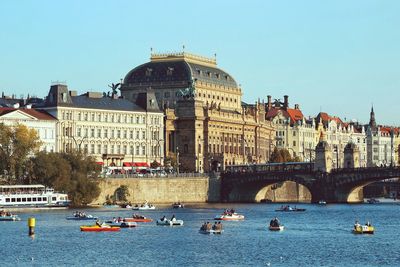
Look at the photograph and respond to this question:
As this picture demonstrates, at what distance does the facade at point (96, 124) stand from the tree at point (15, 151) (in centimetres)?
2483

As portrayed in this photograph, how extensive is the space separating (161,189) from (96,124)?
17305 mm

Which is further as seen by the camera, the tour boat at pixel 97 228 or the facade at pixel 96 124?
the facade at pixel 96 124

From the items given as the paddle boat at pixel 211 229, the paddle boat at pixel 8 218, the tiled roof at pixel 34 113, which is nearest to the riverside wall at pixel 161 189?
the tiled roof at pixel 34 113

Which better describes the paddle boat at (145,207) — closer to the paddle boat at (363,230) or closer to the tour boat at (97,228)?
the tour boat at (97,228)

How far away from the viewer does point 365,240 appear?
358 ft

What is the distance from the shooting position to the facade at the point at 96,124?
611 ft

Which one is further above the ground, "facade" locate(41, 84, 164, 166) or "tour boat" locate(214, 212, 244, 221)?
"facade" locate(41, 84, 164, 166)

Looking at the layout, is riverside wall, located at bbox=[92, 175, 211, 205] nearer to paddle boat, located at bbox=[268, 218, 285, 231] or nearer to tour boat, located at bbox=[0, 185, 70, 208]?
tour boat, located at bbox=[0, 185, 70, 208]

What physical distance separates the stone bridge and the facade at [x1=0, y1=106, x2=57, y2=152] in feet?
89.1

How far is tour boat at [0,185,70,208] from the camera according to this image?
15088 cm

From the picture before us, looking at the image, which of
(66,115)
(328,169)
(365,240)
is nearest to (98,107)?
(66,115)

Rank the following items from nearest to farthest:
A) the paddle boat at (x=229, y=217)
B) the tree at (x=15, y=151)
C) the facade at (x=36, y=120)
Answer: the paddle boat at (x=229, y=217)
the tree at (x=15, y=151)
the facade at (x=36, y=120)

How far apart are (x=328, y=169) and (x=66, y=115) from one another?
1523 inches

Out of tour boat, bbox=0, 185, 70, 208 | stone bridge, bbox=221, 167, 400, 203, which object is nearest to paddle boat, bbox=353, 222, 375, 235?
tour boat, bbox=0, 185, 70, 208
